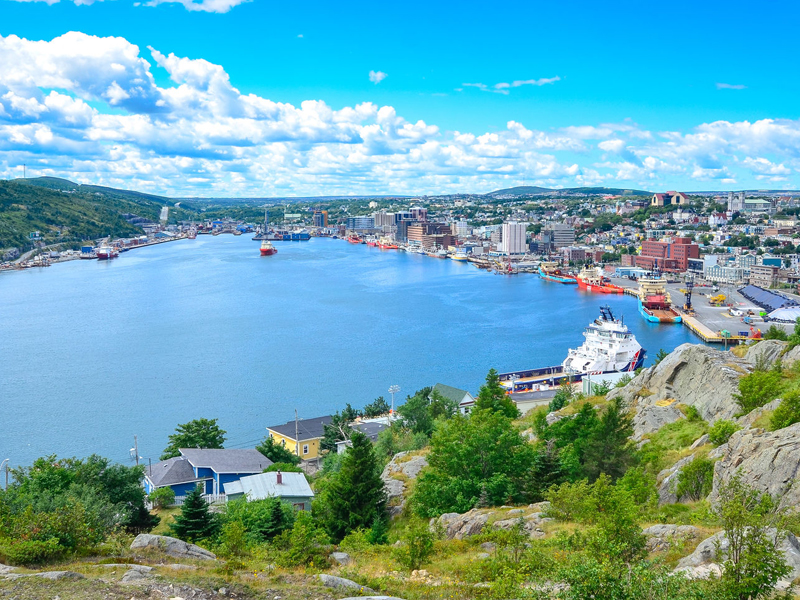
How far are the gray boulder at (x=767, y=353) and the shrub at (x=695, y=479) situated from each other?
3947mm

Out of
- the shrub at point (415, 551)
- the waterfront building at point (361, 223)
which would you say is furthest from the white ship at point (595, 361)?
the waterfront building at point (361, 223)

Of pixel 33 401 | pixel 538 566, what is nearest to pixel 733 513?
pixel 538 566

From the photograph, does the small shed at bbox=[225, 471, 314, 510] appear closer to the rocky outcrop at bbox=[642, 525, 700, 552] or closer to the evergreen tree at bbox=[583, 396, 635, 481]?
the evergreen tree at bbox=[583, 396, 635, 481]

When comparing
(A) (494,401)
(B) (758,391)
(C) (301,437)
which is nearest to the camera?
(B) (758,391)

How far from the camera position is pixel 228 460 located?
1029cm

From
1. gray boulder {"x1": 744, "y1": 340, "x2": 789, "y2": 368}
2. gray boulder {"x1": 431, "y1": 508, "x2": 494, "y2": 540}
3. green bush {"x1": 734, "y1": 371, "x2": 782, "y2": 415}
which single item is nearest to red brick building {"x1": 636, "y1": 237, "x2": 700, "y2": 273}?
gray boulder {"x1": 744, "y1": 340, "x2": 789, "y2": 368}

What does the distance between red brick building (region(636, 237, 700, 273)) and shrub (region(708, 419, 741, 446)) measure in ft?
152

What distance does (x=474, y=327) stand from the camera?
28.2 meters

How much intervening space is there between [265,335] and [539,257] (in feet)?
134

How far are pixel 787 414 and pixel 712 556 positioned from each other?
8.50 feet

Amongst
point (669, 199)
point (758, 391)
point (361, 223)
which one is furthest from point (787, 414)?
point (361, 223)

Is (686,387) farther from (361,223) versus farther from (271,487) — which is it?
(361,223)

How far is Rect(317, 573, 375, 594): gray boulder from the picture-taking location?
3848 mm

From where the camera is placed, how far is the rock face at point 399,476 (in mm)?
7359
